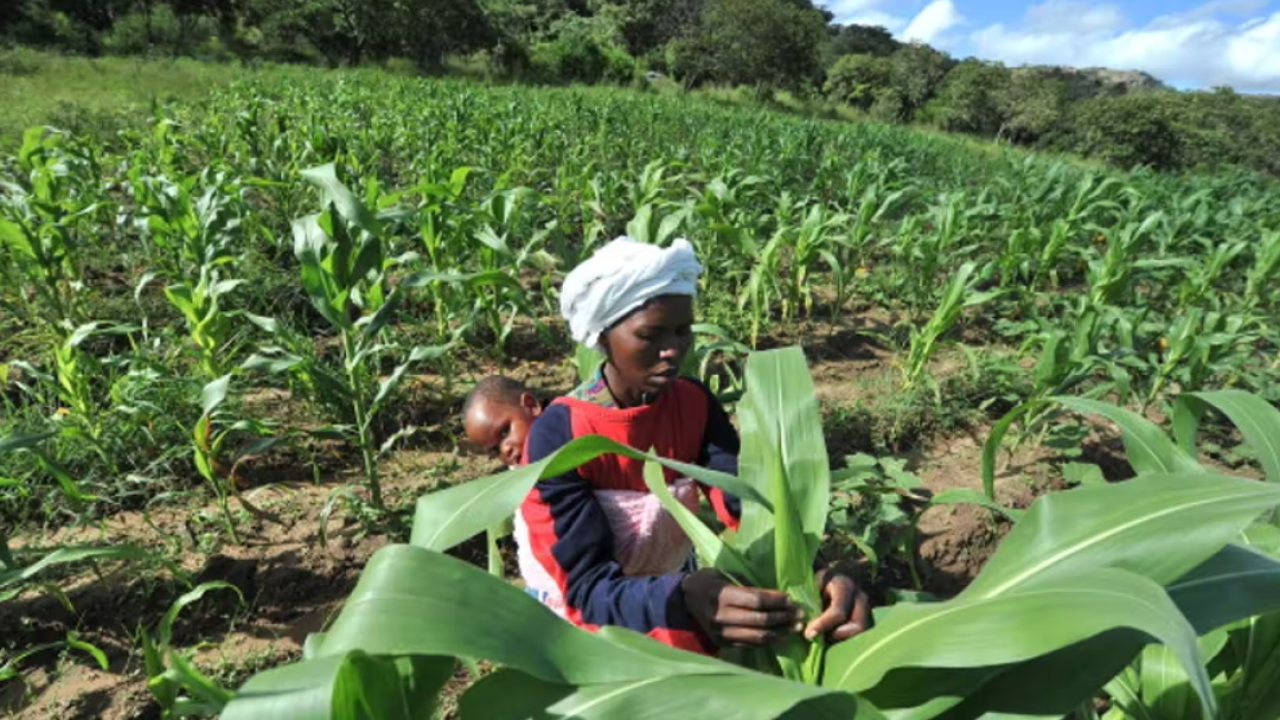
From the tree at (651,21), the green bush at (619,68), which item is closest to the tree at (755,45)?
the green bush at (619,68)

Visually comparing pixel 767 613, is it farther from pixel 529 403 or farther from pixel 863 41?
pixel 863 41

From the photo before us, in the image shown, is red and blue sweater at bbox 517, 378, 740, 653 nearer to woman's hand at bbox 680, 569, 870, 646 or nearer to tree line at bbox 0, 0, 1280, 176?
woman's hand at bbox 680, 569, 870, 646

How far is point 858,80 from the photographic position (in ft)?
176

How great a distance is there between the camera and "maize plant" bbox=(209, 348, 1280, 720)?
712mm

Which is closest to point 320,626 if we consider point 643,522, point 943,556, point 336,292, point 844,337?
point 336,292

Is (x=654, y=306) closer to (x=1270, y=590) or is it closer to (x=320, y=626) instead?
(x=1270, y=590)

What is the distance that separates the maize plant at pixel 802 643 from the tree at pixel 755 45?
118ft

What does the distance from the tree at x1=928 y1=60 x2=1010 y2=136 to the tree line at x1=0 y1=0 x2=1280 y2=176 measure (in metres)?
0.10

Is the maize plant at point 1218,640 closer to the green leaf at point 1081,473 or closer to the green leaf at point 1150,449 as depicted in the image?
the green leaf at point 1150,449

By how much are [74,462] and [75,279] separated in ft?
6.15

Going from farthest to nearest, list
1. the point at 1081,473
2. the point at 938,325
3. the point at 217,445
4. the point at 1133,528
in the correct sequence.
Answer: the point at 938,325
the point at 1081,473
the point at 217,445
the point at 1133,528

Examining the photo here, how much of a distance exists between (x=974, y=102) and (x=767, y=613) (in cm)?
5683

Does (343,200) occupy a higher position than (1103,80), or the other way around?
(1103,80)

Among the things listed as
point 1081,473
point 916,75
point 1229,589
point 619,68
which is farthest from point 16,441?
point 916,75
